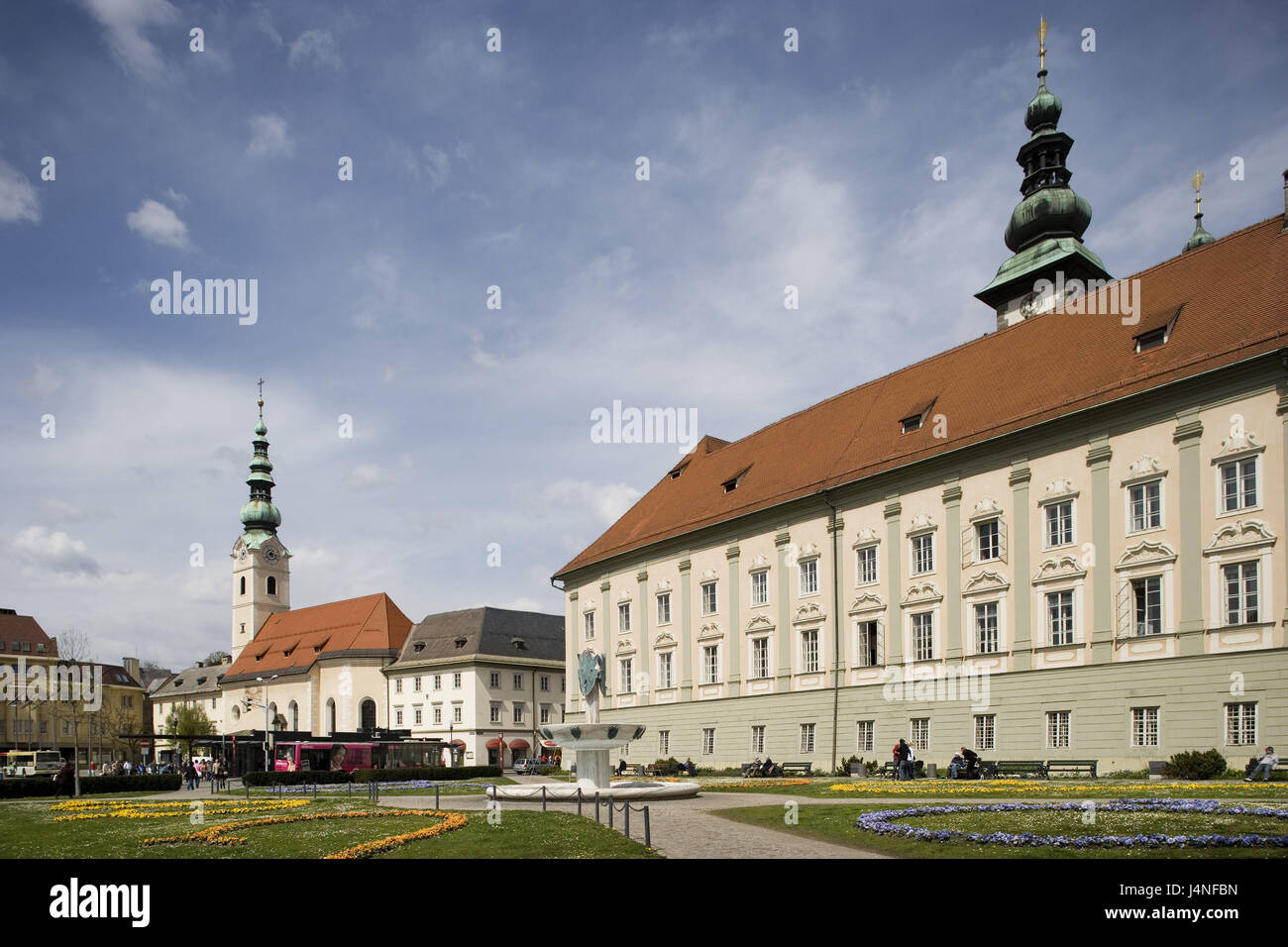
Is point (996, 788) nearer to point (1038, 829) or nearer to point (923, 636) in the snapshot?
point (1038, 829)

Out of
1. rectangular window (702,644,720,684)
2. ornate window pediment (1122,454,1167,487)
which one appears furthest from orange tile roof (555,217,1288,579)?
rectangular window (702,644,720,684)

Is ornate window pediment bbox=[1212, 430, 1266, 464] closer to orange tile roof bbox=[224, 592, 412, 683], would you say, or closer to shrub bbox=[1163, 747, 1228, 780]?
shrub bbox=[1163, 747, 1228, 780]

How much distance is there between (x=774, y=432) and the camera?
188ft

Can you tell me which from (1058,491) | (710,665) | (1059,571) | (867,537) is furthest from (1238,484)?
(710,665)

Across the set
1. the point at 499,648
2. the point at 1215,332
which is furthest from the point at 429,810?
the point at 499,648

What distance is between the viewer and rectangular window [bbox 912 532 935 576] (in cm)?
4259

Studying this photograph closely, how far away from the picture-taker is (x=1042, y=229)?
192 ft

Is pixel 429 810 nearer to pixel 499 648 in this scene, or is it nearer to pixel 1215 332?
pixel 1215 332

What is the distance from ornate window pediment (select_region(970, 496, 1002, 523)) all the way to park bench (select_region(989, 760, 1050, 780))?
9.12m

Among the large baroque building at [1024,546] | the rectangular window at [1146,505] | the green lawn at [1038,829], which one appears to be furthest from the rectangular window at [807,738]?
the green lawn at [1038,829]

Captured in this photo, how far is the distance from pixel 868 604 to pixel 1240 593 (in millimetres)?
15466
